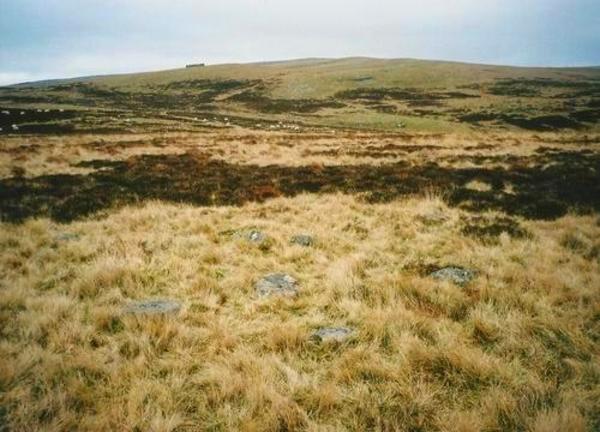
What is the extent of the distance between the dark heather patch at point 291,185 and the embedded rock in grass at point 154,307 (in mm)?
6345

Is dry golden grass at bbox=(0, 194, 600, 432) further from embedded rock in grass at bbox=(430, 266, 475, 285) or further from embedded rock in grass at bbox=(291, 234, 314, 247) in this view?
embedded rock in grass at bbox=(291, 234, 314, 247)

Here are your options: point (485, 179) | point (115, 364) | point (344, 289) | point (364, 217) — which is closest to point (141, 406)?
point (115, 364)

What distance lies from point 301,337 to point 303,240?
14.1 feet

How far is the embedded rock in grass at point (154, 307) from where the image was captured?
570cm

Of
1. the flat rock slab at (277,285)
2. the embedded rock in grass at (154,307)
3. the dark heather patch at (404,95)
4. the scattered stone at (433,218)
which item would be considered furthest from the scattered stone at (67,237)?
the dark heather patch at (404,95)

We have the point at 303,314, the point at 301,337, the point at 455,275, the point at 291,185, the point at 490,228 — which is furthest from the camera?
the point at 291,185

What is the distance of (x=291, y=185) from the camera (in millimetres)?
15805

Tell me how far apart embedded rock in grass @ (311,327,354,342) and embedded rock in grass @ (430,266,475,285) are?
2395 millimetres

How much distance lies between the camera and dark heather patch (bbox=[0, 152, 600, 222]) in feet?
40.3

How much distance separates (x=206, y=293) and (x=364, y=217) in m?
5.91

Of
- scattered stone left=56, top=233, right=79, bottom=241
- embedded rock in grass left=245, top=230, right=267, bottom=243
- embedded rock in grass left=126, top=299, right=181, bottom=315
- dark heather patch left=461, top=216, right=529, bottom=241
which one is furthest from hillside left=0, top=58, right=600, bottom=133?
embedded rock in grass left=126, top=299, right=181, bottom=315

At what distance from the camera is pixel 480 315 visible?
5375 mm

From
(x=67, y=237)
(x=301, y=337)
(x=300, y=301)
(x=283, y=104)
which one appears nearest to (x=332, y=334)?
(x=301, y=337)

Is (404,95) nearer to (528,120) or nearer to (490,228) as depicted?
(528,120)
